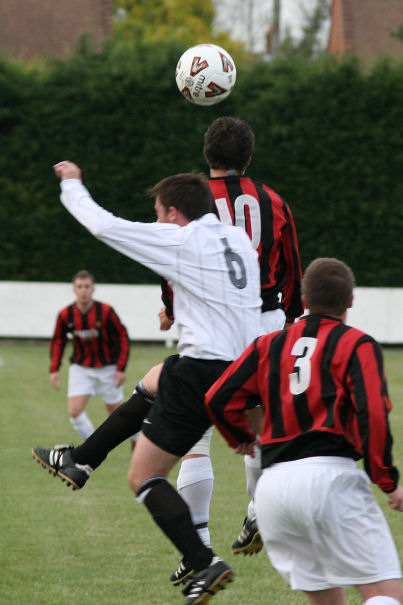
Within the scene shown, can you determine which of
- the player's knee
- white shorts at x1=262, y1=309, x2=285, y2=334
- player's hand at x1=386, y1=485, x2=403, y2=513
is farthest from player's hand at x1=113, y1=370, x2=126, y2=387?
player's hand at x1=386, y1=485, x2=403, y2=513

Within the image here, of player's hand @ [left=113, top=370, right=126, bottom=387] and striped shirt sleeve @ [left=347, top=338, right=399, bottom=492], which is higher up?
striped shirt sleeve @ [left=347, top=338, right=399, bottom=492]

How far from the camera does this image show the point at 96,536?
277 inches

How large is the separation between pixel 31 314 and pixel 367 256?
683cm

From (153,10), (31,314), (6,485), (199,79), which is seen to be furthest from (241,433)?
(153,10)

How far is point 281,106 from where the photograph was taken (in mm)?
19266

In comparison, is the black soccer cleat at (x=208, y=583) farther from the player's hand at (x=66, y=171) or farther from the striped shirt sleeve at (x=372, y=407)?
the player's hand at (x=66, y=171)

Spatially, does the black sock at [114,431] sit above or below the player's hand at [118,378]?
above

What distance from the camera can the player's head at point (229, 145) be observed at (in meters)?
5.23

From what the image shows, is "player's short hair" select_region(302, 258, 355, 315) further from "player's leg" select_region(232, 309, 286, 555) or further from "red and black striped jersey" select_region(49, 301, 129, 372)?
"red and black striped jersey" select_region(49, 301, 129, 372)

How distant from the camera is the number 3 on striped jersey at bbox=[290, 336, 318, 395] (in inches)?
152

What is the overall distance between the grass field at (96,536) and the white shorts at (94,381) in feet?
2.23

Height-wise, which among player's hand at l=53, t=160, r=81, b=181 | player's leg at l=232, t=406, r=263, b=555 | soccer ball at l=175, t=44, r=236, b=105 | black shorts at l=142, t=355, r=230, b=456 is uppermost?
soccer ball at l=175, t=44, r=236, b=105

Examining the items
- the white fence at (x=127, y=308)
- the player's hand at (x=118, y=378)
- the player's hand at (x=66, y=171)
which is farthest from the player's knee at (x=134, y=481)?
the white fence at (x=127, y=308)

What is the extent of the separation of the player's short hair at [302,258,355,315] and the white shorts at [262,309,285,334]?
1411 millimetres
